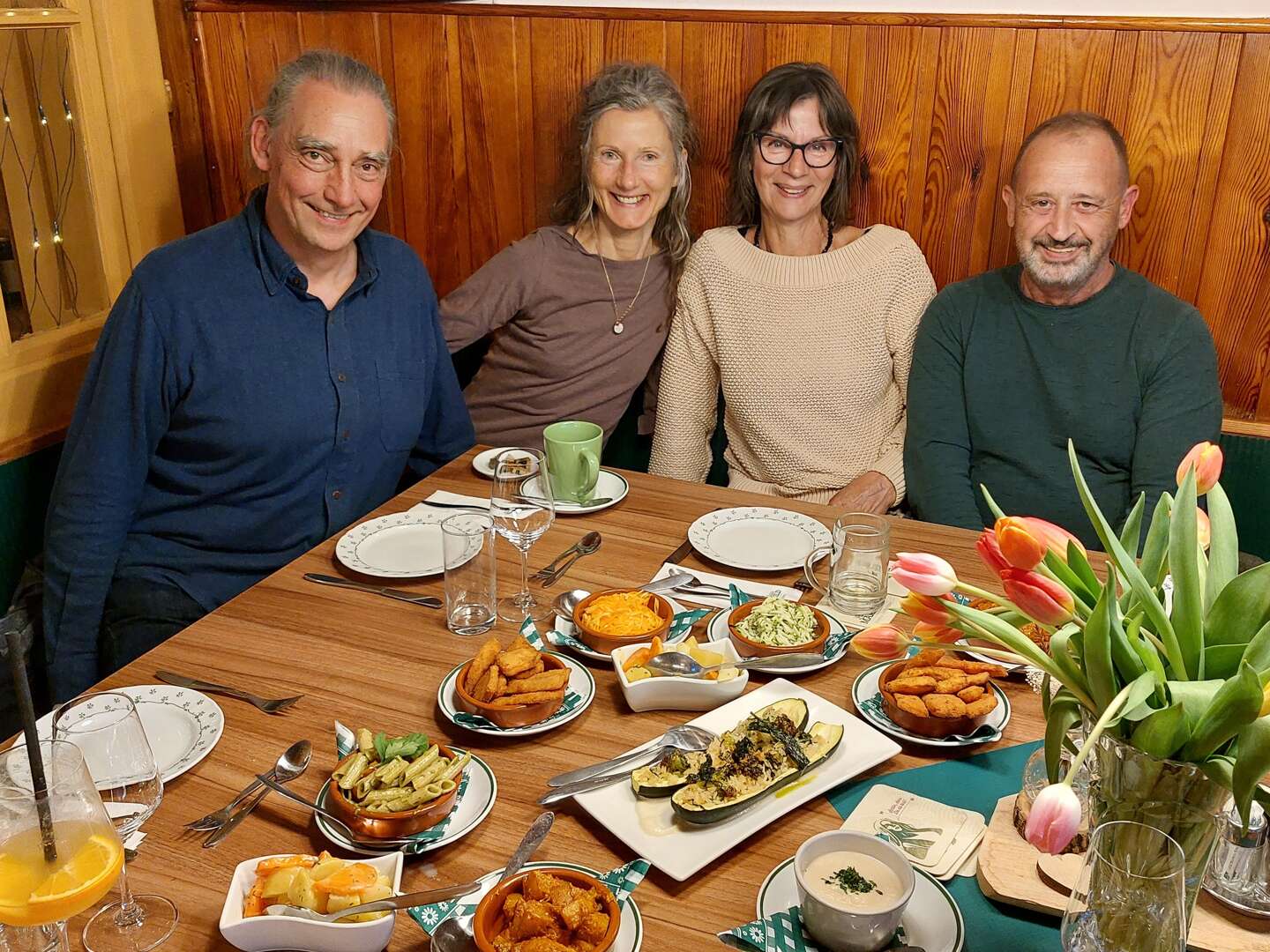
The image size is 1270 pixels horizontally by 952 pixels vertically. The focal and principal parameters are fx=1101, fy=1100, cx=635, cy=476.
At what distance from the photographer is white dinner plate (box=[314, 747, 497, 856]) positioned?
1085 millimetres

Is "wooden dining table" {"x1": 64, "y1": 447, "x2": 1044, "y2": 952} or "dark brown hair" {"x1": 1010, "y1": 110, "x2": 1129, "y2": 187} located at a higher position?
"dark brown hair" {"x1": 1010, "y1": 110, "x2": 1129, "y2": 187}

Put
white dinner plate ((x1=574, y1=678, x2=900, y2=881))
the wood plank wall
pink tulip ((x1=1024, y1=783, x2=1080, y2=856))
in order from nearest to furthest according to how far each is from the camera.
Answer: pink tulip ((x1=1024, y1=783, x2=1080, y2=856)) → white dinner plate ((x1=574, y1=678, x2=900, y2=881)) → the wood plank wall

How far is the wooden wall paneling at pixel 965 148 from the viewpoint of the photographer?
8.29 ft

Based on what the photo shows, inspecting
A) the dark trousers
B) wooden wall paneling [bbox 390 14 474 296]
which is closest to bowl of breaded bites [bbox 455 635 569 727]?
the dark trousers

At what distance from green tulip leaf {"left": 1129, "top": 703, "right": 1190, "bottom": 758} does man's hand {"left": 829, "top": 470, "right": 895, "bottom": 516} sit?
167 centimetres

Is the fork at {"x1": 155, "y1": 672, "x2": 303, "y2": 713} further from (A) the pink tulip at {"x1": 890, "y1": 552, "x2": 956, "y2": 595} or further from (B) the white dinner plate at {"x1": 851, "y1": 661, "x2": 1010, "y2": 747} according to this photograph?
(A) the pink tulip at {"x1": 890, "y1": 552, "x2": 956, "y2": 595}

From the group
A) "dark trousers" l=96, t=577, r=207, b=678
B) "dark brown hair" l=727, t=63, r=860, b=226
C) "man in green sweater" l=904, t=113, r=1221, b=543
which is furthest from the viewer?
"dark brown hair" l=727, t=63, r=860, b=226

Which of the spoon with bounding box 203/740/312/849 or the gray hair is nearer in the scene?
the spoon with bounding box 203/740/312/849

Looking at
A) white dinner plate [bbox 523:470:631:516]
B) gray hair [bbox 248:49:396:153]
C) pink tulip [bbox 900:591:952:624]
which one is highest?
gray hair [bbox 248:49:396:153]

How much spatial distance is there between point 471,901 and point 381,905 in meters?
0.09

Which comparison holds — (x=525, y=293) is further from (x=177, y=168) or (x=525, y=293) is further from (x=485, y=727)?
(x=485, y=727)

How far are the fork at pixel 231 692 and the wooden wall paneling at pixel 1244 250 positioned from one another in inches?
87.5

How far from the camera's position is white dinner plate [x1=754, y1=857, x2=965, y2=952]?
3.18ft

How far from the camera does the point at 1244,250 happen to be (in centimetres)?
248
